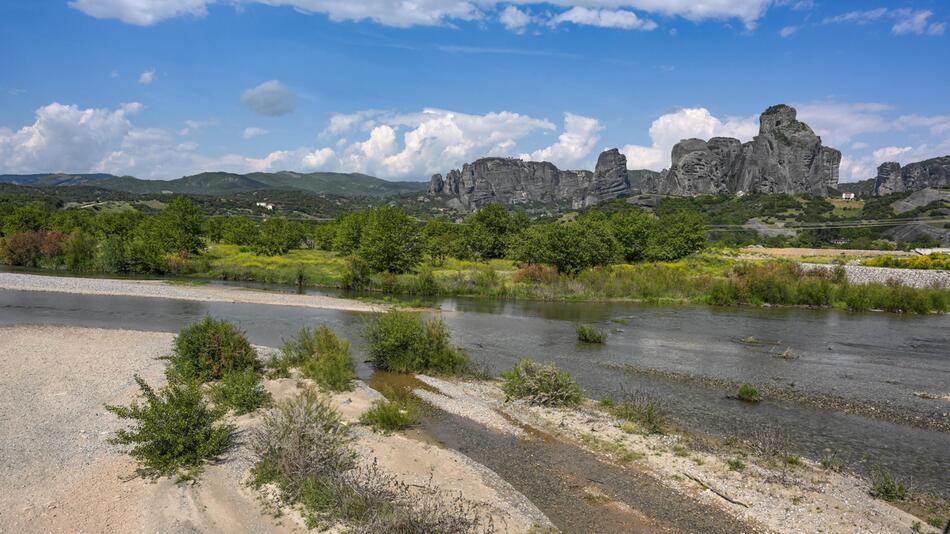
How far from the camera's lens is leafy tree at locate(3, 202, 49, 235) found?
76.1 meters

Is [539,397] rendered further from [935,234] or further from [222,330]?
[935,234]

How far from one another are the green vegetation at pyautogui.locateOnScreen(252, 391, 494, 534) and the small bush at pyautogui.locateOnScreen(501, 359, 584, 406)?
717 centimetres

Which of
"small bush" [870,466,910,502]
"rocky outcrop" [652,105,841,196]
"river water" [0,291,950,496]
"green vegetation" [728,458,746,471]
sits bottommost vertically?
"river water" [0,291,950,496]

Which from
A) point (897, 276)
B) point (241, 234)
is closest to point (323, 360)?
point (897, 276)

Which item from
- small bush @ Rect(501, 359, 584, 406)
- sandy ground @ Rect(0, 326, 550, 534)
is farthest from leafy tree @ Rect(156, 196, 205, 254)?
small bush @ Rect(501, 359, 584, 406)

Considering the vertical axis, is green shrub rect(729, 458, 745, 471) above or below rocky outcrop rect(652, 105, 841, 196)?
below

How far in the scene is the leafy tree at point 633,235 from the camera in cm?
7456

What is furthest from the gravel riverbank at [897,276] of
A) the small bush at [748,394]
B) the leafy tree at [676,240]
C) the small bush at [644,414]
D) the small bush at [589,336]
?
the small bush at [644,414]

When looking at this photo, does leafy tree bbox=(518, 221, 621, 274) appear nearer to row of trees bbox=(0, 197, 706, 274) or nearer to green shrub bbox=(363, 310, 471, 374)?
row of trees bbox=(0, 197, 706, 274)

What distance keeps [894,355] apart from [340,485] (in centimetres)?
3003

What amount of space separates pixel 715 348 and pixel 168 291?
4221cm

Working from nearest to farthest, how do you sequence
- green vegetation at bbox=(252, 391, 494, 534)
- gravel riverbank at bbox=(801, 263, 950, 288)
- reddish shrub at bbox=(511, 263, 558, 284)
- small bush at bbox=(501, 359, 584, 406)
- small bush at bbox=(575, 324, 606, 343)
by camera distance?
1. green vegetation at bbox=(252, 391, 494, 534)
2. small bush at bbox=(501, 359, 584, 406)
3. small bush at bbox=(575, 324, 606, 343)
4. gravel riverbank at bbox=(801, 263, 950, 288)
5. reddish shrub at bbox=(511, 263, 558, 284)

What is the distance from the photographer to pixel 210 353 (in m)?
19.3

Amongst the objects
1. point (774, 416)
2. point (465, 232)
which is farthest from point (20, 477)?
point (465, 232)
